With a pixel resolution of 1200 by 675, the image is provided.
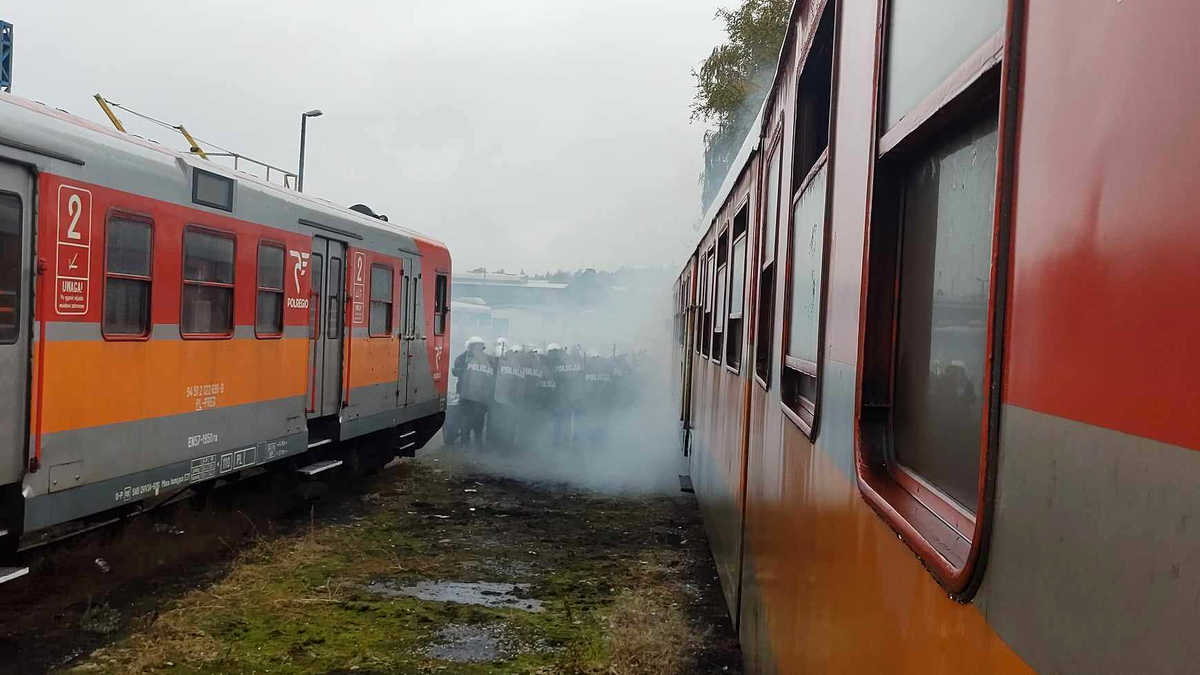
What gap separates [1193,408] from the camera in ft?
2.39

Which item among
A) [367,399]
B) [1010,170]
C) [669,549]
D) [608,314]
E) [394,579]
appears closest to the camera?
[1010,170]

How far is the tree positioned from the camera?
21453 mm

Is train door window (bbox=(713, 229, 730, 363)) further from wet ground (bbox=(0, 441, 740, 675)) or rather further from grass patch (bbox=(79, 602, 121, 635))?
grass patch (bbox=(79, 602, 121, 635))

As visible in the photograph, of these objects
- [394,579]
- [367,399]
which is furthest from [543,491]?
[394,579]

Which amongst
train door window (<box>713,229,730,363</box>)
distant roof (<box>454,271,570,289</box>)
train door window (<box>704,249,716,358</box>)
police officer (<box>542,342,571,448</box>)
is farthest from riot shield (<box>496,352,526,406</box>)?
distant roof (<box>454,271,570,289</box>)

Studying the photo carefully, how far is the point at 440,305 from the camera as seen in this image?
12703 mm

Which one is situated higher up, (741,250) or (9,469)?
(741,250)

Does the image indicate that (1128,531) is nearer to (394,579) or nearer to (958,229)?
(958,229)

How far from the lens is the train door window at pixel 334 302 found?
9242mm

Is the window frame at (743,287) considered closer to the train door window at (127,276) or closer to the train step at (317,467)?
the train door window at (127,276)

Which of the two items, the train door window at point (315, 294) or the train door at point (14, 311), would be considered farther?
the train door window at point (315, 294)

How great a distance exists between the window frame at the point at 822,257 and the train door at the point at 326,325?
632 centimetres

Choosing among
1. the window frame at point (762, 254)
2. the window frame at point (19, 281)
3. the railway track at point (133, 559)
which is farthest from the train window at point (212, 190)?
the window frame at point (762, 254)

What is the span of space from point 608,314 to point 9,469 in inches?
1569
